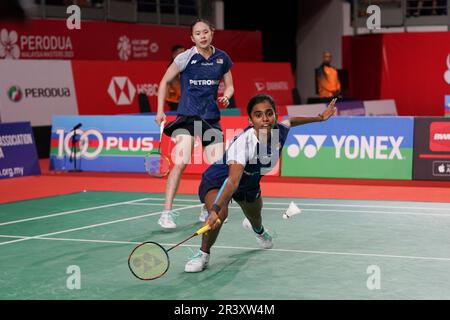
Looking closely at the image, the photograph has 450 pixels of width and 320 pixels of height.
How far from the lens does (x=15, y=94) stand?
1638cm

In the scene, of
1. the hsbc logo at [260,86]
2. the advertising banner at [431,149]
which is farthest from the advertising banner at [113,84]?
the advertising banner at [431,149]

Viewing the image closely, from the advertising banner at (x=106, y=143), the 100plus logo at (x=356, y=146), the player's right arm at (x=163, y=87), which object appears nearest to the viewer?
the player's right arm at (x=163, y=87)

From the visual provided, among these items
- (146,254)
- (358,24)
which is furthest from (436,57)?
(146,254)

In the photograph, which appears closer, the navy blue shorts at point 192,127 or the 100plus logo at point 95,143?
the navy blue shorts at point 192,127

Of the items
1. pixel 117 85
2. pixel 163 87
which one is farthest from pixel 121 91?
pixel 163 87

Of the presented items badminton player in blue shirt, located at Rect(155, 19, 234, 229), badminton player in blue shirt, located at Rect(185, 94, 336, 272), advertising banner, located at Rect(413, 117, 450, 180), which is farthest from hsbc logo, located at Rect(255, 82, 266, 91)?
badminton player in blue shirt, located at Rect(185, 94, 336, 272)

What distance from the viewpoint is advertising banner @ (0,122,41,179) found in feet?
44.2

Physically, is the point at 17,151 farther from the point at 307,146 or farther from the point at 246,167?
the point at 246,167

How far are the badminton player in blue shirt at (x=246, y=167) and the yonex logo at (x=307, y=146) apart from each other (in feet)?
20.0

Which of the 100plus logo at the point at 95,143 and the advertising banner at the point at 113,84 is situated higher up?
the advertising banner at the point at 113,84

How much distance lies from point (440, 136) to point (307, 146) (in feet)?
6.47

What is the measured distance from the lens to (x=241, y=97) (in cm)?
2252

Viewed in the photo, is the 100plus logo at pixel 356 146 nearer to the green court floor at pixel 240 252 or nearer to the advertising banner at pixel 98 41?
the green court floor at pixel 240 252

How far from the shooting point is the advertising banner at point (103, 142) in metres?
14.1
